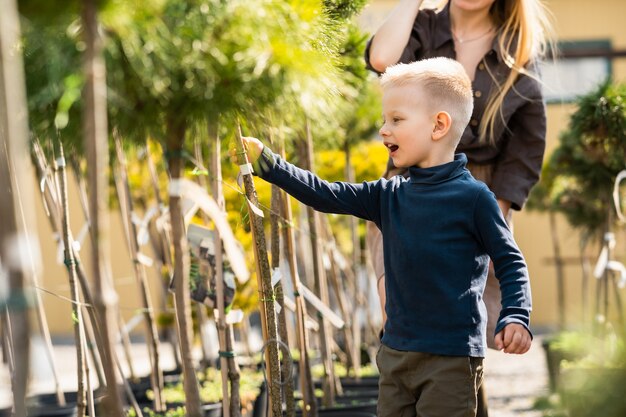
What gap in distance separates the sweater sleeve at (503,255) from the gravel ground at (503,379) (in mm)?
2396

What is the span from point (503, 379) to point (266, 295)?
15.8 feet

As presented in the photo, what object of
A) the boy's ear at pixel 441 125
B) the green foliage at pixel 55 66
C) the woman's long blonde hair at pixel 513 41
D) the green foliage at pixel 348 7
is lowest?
the green foliage at pixel 55 66

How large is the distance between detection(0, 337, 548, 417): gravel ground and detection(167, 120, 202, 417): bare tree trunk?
2.29 metres

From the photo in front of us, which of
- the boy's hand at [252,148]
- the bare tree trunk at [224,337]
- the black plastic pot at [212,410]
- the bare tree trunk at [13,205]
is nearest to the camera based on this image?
the bare tree trunk at [13,205]

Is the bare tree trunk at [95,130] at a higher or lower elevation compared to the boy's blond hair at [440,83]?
lower

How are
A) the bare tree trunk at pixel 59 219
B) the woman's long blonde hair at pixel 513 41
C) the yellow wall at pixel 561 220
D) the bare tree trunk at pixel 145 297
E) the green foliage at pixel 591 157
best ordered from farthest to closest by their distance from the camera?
the yellow wall at pixel 561 220 → the green foliage at pixel 591 157 → the bare tree trunk at pixel 145 297 → the woman's long blonde hair at pixel 513 41 → the bare tree trunk at pixel 59 219

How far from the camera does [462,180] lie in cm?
233

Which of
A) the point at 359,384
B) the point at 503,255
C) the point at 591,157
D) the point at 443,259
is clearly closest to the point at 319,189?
the point at 443,259

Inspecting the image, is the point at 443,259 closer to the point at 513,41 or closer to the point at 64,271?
the point at 513,41

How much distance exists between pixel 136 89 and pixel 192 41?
0.12m

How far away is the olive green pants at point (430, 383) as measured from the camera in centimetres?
224

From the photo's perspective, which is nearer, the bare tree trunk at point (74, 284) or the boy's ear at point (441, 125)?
Result: the boy's ear at point (441, 125)

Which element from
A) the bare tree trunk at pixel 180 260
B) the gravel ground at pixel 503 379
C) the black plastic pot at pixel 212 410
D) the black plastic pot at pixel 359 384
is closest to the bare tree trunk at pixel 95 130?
the bare tree trunk at pixel 180 260

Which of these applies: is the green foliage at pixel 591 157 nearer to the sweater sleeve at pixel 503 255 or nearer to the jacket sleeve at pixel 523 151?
the jacket sleeve at pixel 523 151
